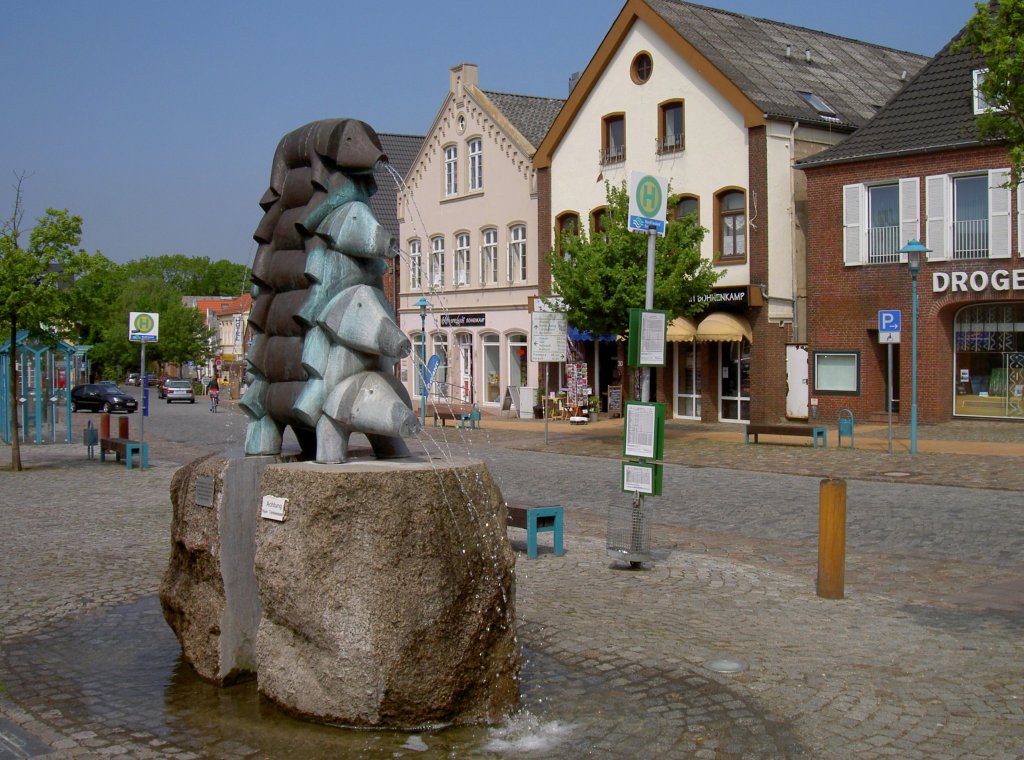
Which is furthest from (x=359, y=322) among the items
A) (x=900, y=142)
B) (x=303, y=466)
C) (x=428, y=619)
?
(x=900, y=142)

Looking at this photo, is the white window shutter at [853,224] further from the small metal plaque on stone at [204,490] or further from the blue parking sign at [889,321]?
the small metal plaque on stone at [204,490]

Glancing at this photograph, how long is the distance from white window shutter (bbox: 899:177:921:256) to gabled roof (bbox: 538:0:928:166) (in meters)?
3.79

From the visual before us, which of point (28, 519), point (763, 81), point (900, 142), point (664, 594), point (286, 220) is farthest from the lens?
point (763, 81)

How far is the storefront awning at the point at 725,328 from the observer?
28.9m

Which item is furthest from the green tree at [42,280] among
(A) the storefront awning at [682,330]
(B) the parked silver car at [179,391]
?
(B) the parked silver car at [179,391]

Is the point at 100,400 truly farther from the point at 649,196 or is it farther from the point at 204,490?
the point at 204,490

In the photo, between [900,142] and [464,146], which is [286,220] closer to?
[900,142]

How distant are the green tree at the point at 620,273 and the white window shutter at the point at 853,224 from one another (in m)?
4.18

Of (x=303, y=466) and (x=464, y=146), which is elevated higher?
(x=464, y=146)

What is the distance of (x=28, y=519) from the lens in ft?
45.0

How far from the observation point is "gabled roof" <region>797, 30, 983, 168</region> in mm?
26172

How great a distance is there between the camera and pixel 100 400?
1991 inches

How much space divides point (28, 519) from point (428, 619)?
32.3 ft

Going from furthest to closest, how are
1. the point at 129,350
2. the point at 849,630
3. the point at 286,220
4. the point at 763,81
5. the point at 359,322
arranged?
the point at 129,350
the point at 763,81
the point at 849,630
the point at 286,220
the point at 359,322
